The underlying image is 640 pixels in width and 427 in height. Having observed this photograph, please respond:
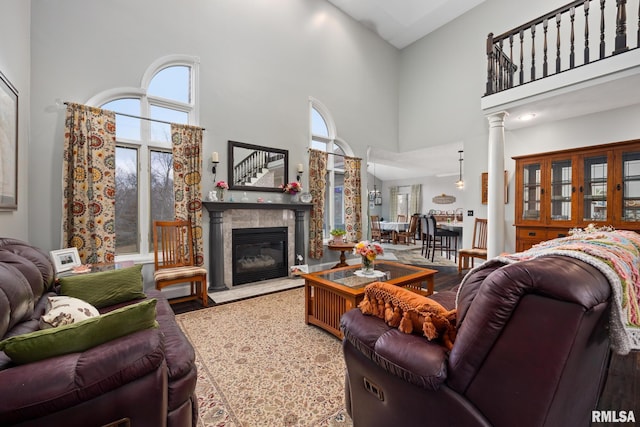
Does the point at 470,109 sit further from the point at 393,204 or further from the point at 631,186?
the point at 393,204

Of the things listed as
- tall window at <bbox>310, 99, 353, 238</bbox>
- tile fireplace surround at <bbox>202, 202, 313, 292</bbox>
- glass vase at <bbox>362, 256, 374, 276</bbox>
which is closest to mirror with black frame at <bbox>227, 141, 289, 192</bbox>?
tile fireplace surround at <bbox>202, 202, 313, 292</bbox>

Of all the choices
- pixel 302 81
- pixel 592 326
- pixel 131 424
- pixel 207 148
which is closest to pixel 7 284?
pixel 131 424

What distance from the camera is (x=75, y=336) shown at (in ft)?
3.26

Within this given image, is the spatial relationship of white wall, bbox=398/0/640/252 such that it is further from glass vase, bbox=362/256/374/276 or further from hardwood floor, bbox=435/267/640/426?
Answer: glass vase, bbox=362/256/374/276

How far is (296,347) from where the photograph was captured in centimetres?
239

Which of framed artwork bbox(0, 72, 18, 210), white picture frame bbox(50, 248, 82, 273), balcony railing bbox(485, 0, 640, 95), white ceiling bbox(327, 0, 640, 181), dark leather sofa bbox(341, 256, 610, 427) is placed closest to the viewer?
dark leather sofa bbox(341, 256, 610, 427)

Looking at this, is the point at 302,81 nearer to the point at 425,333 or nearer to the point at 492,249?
the point at 492,249

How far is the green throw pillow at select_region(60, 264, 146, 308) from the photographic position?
6.62ft

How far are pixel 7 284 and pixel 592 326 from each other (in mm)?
2388

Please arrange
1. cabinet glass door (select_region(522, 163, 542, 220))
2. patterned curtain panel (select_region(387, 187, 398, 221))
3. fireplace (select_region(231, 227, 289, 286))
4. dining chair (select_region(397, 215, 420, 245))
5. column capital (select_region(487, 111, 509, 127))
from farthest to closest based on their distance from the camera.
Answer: patterned curtain panel (select_region(387, 187, 398, 221)) < dining chair (select_region(397, 215, 420, 245)) < fireplace (select_region(231, 227, 289, 286)) < cabinet glass door (select_region(522, 163, 542, 220)) < column capital (select_region(487, 111, 509, 127))

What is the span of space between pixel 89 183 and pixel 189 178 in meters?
1.07

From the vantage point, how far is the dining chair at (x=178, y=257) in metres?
3.33

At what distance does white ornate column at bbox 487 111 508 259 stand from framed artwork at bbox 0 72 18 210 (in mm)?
5406

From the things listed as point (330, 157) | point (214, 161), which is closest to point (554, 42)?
point (330, 157)
